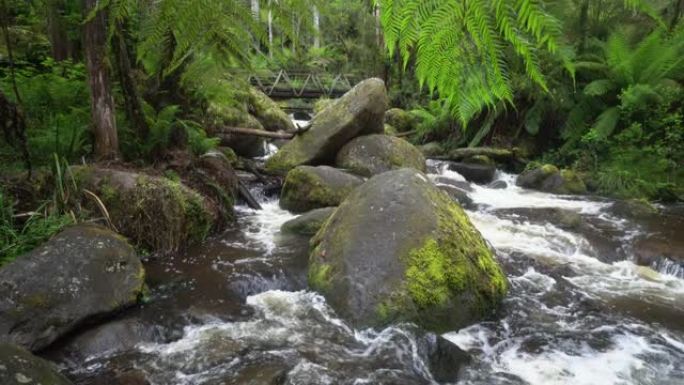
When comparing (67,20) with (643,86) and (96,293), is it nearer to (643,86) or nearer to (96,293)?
(96,293)

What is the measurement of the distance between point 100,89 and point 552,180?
7930 millimetres

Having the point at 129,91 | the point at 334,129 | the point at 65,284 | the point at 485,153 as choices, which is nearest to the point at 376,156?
the point at 334,129

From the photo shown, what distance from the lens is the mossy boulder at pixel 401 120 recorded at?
47.9 ft

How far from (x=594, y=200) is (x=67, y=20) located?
8.54 meters

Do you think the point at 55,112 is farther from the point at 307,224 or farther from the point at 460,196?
the point at 460,196

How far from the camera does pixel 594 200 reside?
8.60 metres

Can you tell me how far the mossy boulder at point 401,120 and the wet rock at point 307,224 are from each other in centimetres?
851

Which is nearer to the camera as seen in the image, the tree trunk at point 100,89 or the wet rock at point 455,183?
the tree trunk at point 100,89

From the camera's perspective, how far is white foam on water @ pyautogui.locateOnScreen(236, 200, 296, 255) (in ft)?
19.8

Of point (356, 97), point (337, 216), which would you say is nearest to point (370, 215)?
point (337, 216)

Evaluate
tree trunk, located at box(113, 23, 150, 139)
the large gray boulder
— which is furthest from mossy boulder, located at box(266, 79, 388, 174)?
the large gray boulder

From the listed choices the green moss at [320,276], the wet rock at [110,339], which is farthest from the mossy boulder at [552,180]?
the wet rock at [110,339]

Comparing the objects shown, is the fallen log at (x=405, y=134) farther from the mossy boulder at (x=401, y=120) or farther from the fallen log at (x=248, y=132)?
the fallen log at (x=248, y=132)

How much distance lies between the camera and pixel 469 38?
2.94 feet
